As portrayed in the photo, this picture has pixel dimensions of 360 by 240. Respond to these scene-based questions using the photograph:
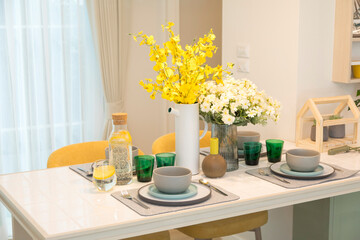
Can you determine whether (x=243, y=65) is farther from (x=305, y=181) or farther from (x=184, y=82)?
(x=305, y=181)

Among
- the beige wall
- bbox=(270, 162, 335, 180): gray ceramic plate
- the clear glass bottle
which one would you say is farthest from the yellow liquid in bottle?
the beige wall

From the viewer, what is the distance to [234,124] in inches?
93.1

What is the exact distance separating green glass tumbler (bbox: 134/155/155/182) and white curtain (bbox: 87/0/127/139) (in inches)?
68.3

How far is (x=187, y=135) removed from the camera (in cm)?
233

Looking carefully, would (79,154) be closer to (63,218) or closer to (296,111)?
(63,218)

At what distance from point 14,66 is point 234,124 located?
177 centimetres

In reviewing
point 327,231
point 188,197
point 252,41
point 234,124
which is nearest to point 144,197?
point 188,197

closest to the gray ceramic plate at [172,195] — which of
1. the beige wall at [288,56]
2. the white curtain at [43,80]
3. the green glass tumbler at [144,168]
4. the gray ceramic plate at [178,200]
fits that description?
the gray ceramic plate at [178,200]

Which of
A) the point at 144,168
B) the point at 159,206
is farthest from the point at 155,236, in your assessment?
the point at 159,206

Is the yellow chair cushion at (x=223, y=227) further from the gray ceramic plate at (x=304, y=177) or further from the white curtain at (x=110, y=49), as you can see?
the white curtain at (x=110, y=49)

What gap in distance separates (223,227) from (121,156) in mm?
588

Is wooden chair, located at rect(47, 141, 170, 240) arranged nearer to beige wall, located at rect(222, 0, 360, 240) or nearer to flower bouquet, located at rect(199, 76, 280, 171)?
flower bouquet, located at rect(199, 76, 280, 171)

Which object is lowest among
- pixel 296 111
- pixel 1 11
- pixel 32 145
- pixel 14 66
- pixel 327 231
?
pixel 327 231

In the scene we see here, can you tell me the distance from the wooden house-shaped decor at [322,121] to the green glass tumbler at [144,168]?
3.18 ft
